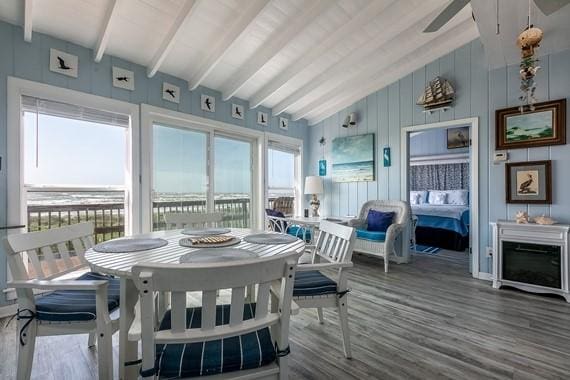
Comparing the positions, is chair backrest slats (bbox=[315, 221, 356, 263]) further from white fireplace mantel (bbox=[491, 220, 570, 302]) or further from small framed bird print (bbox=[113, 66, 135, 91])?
small framed bird print (bbox=[113, 66, 135, 91])

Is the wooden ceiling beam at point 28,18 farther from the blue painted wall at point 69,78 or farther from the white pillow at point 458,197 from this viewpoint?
the white pillow at point 458,197

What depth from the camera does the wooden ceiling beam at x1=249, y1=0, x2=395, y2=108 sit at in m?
2.77

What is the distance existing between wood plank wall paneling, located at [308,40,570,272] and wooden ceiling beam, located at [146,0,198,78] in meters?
3.15

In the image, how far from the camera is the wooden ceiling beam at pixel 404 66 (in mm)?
3438

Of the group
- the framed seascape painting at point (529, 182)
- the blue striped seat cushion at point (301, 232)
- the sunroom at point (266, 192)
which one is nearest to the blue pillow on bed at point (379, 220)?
the sunroom at point (266, 192)

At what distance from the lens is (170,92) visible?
3.37m

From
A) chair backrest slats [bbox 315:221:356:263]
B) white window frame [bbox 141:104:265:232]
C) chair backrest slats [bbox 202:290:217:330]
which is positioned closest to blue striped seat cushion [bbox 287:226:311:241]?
white window frame [bbox 141:104:265:232]

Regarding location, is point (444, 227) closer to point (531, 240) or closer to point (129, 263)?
point (531, 240)

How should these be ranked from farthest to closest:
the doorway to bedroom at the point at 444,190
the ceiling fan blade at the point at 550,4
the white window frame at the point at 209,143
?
the doorway to bedroom at the point at 444,190, the white window frame at the point at 209,143, the ceiling fan blade at the point at 550,4

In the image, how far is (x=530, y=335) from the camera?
6.82 ft

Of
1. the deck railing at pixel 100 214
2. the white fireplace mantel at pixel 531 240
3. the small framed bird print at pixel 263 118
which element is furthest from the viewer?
the small framed bird print at pixel 263 118

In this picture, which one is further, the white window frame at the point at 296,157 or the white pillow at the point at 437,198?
the white pillow at the point at 437,198

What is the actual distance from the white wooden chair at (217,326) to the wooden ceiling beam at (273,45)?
2507mm

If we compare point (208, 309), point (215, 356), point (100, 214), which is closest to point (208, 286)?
point (208, 309)
